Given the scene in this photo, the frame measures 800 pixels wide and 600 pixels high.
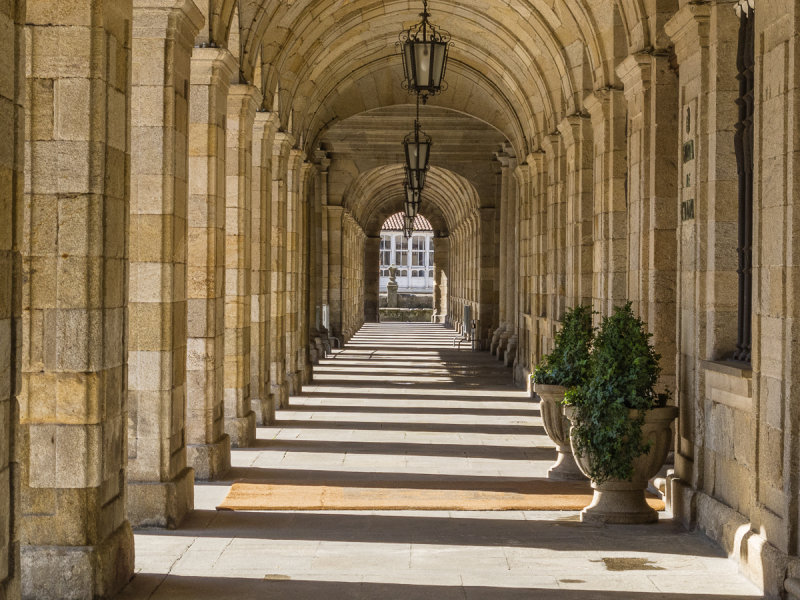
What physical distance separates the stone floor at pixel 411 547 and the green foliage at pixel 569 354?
108 centimetres

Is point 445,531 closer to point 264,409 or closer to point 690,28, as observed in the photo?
point 690,28

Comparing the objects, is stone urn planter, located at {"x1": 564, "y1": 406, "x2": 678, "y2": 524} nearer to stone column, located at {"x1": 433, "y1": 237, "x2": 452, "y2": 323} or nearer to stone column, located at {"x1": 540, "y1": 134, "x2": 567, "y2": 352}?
stone column, located at {"x1": 540, "y1": 134, "x2": 567, "y2": 352}

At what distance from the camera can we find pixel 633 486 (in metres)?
7.46

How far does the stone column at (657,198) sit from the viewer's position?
8.95 meters

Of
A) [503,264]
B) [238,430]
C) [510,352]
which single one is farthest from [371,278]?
[238,430]

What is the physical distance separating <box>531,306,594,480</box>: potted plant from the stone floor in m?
0.43

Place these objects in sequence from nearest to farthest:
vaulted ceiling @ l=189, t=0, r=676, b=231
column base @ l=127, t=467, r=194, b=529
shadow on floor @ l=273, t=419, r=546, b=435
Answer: column base @ l=127, t=467, r=194, b=529
vaulted ceiling @ l=189, t=0, r=676, b=231
shadow on floor @ l=273, t=419, r=546, b=435

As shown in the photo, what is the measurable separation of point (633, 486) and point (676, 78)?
358 cm

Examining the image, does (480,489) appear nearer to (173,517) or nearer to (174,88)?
(173,517)

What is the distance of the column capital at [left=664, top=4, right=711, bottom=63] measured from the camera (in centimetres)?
734

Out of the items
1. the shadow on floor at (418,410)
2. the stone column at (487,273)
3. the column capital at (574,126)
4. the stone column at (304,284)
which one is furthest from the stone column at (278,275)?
the stone column at (487,273)

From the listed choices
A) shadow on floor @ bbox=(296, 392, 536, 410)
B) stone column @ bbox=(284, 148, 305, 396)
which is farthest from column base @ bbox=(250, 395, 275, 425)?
shadow on floor @ bbox=(296, 392, 536, 410)

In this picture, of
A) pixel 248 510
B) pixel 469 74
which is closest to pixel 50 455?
pixel 248 510

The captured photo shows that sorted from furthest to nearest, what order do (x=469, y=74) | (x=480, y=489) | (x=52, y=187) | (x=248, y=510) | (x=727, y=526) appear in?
(x=469, y=74), (x=480, y=489), (x=248, y=510), (x=727, y=526), (x=52, y=187)
